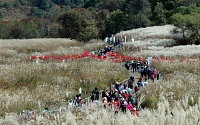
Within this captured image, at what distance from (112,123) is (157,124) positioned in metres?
1.27

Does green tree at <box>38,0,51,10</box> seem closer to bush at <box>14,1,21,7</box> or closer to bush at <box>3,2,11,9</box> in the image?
bush at <box>14,1,21,7</box>

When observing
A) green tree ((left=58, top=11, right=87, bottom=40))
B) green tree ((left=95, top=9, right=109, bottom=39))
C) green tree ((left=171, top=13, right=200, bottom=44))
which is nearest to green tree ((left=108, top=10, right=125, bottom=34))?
green tree ((left=95, top=9, right=109, bottom=39))

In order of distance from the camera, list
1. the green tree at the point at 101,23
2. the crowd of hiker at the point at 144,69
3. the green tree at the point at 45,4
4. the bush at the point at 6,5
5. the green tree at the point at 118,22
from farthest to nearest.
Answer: the green tree at the point at 45,4 < the bush at the point at 6,5 < the green tree at the point at 101,23 < the green tree at the point at 118,22 < the crowd of hiker at the point at 144,69

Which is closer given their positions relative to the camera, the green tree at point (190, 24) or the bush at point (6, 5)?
the green tree at point (190, 24)

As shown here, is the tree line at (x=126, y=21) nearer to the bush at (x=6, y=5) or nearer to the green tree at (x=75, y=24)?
the green tree at (x=75, y=24)

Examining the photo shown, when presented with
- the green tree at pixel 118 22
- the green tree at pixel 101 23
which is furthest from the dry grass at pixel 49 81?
the green tree at pixel 101 23

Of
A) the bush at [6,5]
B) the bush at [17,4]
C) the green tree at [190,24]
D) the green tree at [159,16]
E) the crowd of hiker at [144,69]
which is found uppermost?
the bush at [17,4]

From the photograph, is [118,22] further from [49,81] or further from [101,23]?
[49,81]

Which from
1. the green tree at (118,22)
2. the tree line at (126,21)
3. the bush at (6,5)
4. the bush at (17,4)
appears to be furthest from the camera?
the bush at (17,4)

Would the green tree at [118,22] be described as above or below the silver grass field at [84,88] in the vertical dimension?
above

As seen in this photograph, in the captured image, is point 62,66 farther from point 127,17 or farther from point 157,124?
point 127,17

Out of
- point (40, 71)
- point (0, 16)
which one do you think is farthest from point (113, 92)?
point (0, 16)

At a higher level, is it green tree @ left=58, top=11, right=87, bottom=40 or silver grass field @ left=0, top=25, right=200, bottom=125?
green tree @ left=58, top=11, right=87, bottom=40

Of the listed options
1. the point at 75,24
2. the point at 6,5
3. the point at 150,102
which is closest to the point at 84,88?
the point at 150,102
